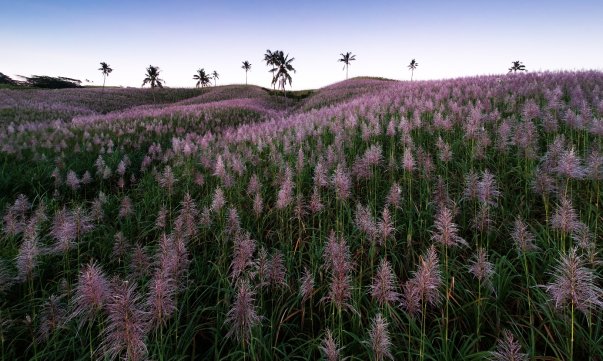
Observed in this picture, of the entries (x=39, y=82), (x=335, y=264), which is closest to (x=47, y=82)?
(x=39, y=82)

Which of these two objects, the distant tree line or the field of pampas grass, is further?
the distant tree line

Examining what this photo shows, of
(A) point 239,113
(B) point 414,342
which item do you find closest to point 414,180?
(B) point 414,342

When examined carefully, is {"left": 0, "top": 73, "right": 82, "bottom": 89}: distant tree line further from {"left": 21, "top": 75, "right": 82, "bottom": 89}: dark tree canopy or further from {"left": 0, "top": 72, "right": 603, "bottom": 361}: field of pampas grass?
{"left": 0, "top": 72, "right": 603, "bottom": 361}: field of pampas grass

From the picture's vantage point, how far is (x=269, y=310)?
334 cm

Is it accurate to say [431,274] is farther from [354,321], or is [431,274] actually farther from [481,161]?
[481,161]

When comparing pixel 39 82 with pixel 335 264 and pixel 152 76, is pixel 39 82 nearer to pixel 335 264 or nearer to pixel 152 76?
pixel 152 76

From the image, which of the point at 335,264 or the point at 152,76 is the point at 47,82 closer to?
the point at 152,76

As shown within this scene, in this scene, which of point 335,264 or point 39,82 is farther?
point 39,82

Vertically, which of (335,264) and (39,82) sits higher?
(39,82)

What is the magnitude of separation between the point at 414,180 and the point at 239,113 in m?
21.6

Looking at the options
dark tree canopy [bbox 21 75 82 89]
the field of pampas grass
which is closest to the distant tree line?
dark tree canopy [bbox 21 75 82 89]

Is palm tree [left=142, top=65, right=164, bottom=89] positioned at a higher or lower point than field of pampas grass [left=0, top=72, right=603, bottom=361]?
higher

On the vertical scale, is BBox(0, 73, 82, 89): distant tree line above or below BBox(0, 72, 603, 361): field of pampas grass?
above

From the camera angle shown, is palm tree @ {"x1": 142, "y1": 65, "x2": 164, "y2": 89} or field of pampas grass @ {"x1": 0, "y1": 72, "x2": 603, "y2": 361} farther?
palm tree @ {"x1": 142, "y1": 65, "x2": 164, "y2": 89}
